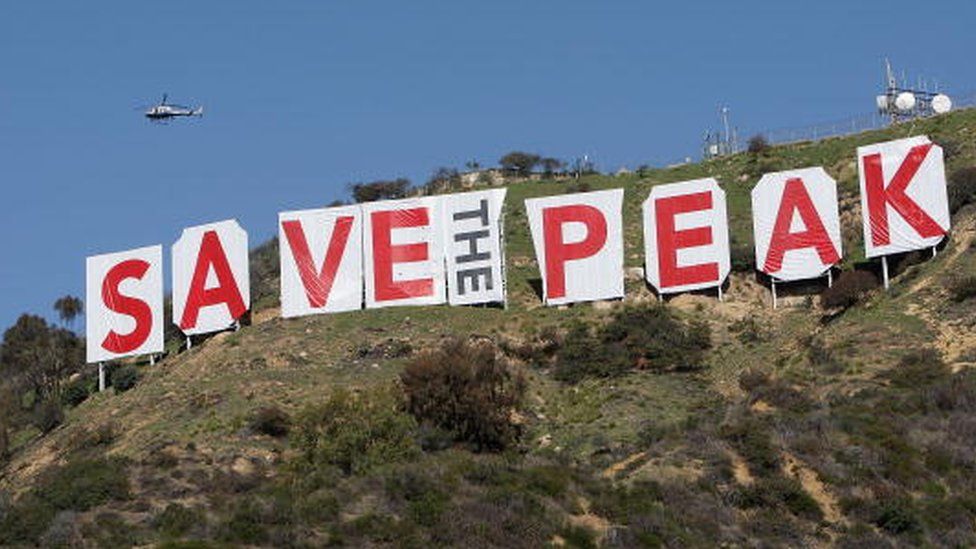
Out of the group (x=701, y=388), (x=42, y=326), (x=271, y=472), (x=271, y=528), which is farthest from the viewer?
(x=42, y=326)

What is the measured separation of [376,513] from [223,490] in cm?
849

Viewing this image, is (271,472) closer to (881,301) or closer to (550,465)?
(550,465)

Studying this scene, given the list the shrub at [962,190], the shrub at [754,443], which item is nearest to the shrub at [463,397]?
the shrub at [754,443]

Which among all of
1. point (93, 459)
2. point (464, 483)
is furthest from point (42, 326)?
point (464, 483)

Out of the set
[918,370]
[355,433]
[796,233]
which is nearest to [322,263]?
[355,433]

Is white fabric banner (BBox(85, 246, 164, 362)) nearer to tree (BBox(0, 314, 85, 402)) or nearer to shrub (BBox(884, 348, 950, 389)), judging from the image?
tree (BBox(0, 314, 85, 402))

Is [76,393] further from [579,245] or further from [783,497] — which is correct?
[783,497]

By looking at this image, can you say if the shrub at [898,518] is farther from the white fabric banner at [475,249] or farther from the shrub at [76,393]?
the shrub at [76,393]

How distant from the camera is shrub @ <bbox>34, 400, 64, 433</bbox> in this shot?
84.3 metres

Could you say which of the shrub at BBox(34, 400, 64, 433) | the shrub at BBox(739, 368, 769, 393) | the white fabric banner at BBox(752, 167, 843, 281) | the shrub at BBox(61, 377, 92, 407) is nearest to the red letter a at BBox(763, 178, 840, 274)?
the white fabric banner at BBox(752, 167, 843, 281)

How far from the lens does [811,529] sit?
59.2m

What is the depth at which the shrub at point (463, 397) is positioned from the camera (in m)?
71.2

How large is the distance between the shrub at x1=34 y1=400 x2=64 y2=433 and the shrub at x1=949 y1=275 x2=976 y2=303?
3890 centimetres

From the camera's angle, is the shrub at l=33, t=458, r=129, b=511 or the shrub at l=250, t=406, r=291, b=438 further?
the shrub at l=250, t=406, r=291, b=438
